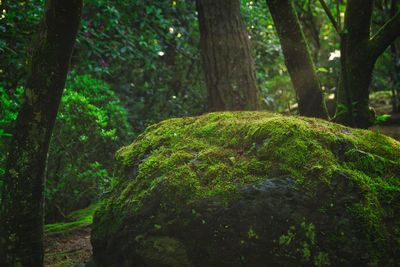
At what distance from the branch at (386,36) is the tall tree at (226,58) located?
2000mm

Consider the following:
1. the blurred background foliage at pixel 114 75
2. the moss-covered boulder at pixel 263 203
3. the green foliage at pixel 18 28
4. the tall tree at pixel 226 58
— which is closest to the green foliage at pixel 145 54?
the blurred background foliage at pixel 114 75

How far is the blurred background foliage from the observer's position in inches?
234

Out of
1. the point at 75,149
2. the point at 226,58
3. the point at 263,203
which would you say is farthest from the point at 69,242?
the point at 263,203

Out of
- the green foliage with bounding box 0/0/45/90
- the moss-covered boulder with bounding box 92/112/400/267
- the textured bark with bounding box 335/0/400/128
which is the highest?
the green foliage with bounding box 0/0/45/90

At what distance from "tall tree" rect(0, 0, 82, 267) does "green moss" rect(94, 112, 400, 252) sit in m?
0.60

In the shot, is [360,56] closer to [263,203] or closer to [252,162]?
[252,162]

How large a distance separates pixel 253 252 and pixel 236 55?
3.75 metres

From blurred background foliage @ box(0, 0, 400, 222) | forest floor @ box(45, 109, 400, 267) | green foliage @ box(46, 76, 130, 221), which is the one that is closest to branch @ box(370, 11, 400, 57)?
blurred background foliage @ box(0, 0, 400, 222)

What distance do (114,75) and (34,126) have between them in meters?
6.29

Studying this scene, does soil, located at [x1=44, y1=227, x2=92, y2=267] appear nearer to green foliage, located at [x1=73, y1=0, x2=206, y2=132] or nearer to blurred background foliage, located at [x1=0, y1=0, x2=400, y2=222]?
blurred background foliage, located at [x1=0, y1=0, x2=400, y2=222]

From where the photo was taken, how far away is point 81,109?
19.1 ft

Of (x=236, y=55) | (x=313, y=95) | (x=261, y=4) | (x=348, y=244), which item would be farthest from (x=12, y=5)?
(x=261, y=4)

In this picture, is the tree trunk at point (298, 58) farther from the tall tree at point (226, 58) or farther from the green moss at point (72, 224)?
the green moss at point (72, 224)

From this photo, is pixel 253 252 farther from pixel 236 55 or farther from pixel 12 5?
pixel 12 5
